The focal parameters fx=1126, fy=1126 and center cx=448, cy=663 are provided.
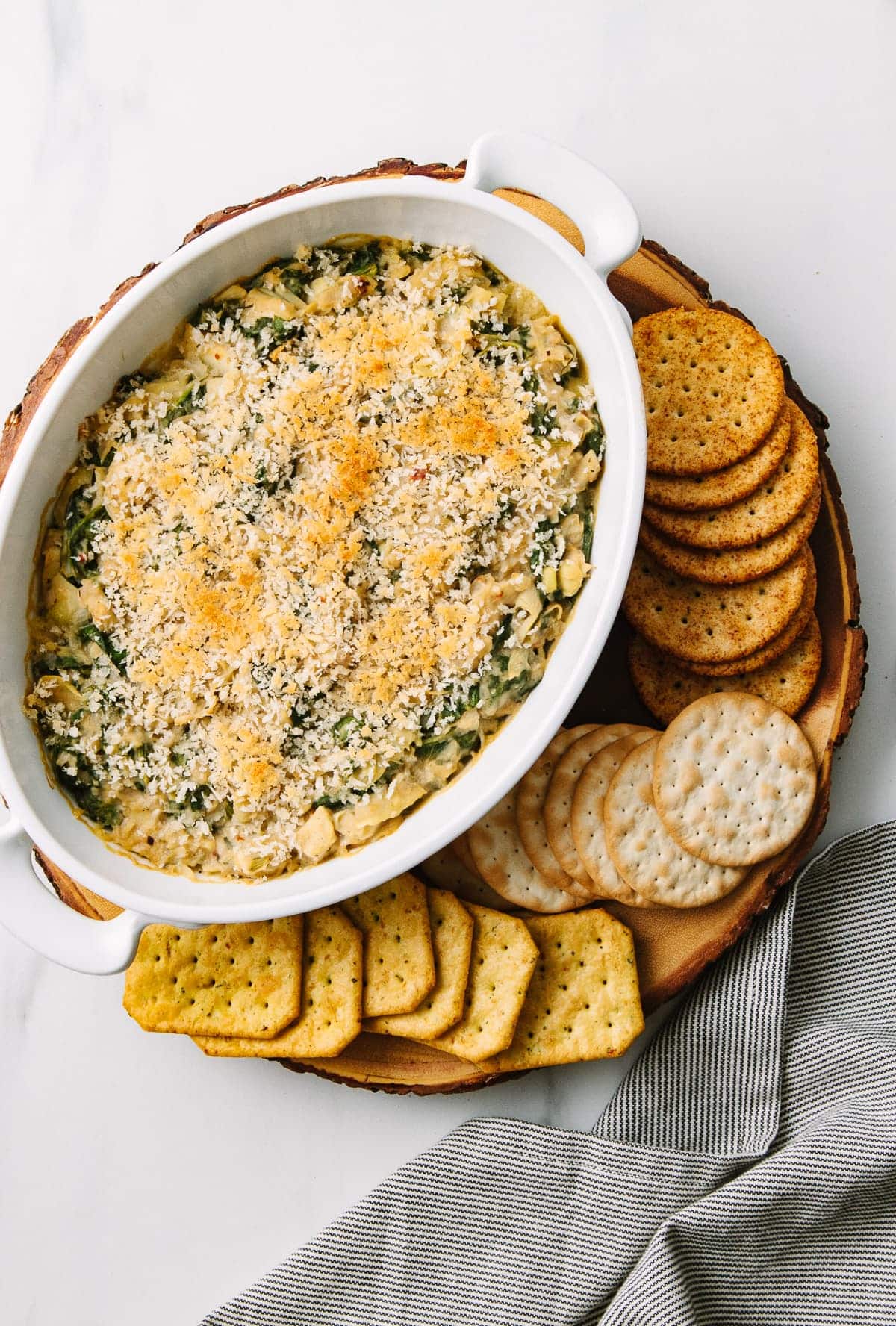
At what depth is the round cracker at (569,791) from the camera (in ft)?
8.06

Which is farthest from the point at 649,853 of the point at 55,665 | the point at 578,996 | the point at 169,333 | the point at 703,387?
the point at 169,333

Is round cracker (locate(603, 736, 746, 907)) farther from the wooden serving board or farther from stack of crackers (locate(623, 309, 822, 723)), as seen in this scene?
stack of crackers (locate(623, 309, 822, 723))

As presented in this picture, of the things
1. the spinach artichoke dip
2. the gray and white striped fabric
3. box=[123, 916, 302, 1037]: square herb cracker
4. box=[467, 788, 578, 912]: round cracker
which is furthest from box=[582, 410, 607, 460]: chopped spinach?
box=[123, 916, 302, 1037]: square herb cracker

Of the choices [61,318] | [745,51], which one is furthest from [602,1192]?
[745,51]

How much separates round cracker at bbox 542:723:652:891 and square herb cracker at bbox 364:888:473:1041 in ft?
0.82

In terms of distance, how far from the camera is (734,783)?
2.37m

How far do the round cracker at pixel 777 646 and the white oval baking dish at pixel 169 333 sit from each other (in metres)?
0.47

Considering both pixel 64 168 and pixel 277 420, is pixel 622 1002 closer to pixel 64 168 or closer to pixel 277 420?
pixel 277 420

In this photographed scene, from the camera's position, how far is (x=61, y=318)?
2.70 m

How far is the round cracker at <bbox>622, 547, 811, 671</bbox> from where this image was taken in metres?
2.34

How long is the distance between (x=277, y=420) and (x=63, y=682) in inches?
25.1

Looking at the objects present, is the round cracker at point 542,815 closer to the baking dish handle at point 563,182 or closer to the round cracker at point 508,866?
the round cracker at point 508,866

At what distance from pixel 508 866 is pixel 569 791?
0.69 feet

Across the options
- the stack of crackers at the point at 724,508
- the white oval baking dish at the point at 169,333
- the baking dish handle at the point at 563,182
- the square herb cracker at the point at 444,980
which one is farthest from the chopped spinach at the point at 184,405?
the square herb cracker at the point at 444,980
